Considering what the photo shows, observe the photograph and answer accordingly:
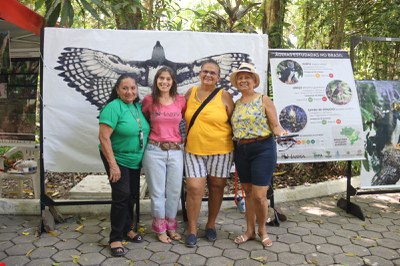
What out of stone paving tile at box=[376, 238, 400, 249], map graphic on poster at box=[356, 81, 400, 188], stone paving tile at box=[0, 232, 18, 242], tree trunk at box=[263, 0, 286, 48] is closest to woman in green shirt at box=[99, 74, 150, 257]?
stone paving tile at box=[0, 232, 18, 242]

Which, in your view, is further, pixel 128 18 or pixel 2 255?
pixel 128 18

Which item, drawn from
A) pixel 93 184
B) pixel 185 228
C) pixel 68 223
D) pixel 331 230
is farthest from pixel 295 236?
pixel 93 184

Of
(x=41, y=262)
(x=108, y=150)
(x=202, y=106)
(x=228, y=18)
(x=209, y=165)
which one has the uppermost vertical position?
(x=228, y=18)

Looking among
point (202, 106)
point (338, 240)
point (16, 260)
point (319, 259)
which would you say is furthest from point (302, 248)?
point (16, 260)

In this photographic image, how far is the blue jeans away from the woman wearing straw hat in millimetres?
579

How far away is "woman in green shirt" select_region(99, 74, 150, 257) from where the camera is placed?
3.18m

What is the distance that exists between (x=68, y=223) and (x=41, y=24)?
81.8 inches

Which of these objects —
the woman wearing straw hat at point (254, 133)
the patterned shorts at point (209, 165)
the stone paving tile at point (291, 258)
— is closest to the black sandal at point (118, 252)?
the patterned shorts at point (209, 165)

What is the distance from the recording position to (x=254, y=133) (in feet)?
10.7

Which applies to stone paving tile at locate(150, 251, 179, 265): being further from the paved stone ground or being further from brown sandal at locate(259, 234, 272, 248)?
brown sandal at locate(259, 234, 272, 248)

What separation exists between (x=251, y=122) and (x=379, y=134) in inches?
76.1

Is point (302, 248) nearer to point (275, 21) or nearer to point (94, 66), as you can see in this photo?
point (94, 66)

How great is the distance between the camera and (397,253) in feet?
11.0

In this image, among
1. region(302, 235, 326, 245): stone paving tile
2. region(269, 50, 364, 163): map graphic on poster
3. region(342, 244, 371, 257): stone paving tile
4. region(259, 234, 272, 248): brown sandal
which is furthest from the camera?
region(269, 50, 364, 163): map graphic on poster
